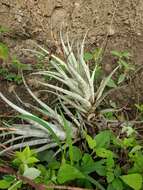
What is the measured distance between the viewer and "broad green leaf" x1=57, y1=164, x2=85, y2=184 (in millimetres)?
1927

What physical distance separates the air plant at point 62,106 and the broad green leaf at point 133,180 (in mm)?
337

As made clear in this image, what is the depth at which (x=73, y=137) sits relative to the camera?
2.22 metres

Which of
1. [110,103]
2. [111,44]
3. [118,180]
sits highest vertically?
[111,44]

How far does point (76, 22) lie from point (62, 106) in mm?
718

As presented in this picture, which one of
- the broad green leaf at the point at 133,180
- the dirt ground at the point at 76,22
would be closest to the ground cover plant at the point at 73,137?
the broad green leaf at the point at 133,180

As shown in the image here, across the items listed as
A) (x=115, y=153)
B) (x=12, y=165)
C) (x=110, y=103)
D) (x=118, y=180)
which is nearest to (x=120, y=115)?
(x=110, y=103)

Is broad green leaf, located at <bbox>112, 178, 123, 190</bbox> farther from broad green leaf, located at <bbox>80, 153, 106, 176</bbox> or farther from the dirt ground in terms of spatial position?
the dirt ground

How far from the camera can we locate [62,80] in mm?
2389

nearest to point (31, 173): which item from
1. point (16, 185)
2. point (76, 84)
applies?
point (16, 185)

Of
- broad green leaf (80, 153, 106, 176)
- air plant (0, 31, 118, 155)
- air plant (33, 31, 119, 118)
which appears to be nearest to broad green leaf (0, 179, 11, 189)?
air plant (0, 31, 118, 155)

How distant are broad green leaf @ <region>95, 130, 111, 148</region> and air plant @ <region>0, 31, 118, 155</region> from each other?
170 mm

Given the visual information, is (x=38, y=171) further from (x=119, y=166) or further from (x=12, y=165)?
(x=119, y=166)

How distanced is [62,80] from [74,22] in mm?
585

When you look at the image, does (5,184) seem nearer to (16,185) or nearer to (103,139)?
(16,185)
